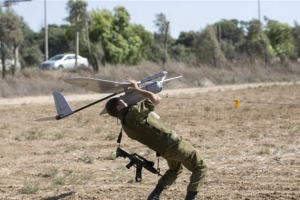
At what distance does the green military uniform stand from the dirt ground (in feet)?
3.48

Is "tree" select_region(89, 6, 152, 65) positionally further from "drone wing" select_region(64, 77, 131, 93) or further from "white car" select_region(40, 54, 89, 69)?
"drone wing" select_region(64, 77, 131, 93)

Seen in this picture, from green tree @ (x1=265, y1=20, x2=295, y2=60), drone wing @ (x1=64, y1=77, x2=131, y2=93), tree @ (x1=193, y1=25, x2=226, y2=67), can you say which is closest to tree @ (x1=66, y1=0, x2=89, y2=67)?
tree @ (x1=193, y1=25, x2=226, y2=67)

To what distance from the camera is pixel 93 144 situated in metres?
16.0

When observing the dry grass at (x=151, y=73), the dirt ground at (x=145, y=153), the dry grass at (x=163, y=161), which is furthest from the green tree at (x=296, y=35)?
the dirt ground at (x=145, y=153)

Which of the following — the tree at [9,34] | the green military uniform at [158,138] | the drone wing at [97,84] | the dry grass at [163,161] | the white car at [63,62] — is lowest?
the dry grass at [163,161]

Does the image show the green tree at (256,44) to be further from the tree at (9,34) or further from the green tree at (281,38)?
the tree at (9,34)

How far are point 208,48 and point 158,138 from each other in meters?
43.3

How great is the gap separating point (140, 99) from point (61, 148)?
22.3 feet

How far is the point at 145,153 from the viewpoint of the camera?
14055 millimetres

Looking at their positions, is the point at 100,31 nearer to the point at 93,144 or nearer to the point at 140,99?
the point at 93,144

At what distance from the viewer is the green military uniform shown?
326 inches

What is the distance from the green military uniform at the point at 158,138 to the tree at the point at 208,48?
4107 cm

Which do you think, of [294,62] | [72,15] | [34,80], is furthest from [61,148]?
[294,62]

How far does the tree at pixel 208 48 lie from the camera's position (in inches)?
1969
